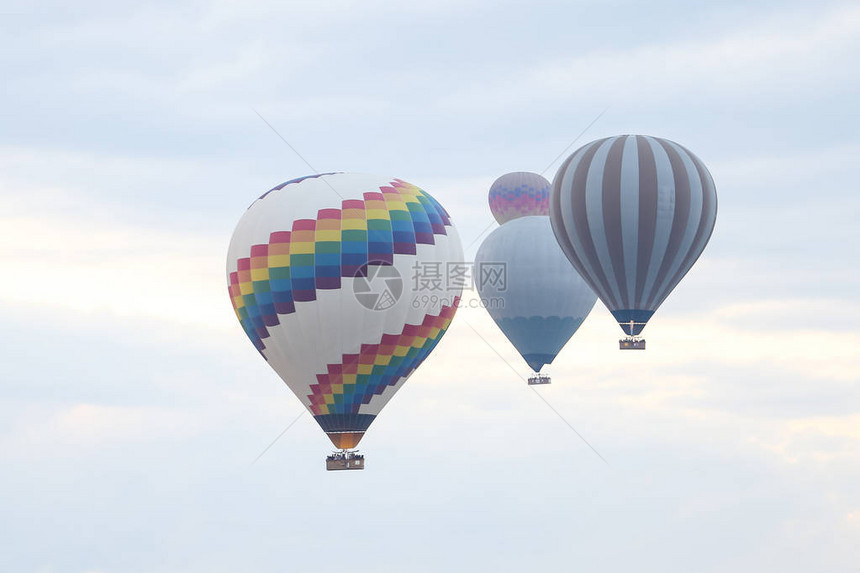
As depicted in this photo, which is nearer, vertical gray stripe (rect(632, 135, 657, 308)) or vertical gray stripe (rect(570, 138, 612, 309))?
vertical gray stripe (rect(632, 135, 657, 308))

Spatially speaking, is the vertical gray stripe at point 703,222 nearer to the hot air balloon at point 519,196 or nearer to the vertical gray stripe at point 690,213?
the vertical gray stripe at point 690,213

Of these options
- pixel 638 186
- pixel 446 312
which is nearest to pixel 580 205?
pixel 638 186

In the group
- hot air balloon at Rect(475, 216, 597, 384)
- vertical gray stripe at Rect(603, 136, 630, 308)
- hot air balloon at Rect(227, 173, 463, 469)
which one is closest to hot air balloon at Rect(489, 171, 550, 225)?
hot air balloon at Rect(475, 216, 597, 384)

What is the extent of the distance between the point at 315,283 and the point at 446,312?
4202 mm

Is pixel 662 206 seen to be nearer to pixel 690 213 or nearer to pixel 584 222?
pixel 690 213

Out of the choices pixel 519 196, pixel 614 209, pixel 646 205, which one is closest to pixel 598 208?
pixel 614 209

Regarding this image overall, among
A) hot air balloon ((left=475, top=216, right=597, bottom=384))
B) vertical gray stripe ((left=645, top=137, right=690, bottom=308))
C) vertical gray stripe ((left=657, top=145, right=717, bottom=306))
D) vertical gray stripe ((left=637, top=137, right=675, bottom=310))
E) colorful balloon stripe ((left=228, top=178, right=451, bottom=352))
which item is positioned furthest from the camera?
hot air balloon ((left=475, top=216, right=597, bottom=384))

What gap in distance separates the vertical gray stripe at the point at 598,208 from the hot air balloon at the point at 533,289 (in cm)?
834

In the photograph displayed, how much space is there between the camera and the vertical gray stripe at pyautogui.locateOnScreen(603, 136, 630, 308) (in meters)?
42.7

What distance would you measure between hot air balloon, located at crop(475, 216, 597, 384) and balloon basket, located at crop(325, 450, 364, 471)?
1397cm

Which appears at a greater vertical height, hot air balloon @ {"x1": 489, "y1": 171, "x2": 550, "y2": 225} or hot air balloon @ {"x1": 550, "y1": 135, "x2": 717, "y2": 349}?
hot air balloon @ {"x1": 489, "y1": 171, "x2": 550, "y2": 225}

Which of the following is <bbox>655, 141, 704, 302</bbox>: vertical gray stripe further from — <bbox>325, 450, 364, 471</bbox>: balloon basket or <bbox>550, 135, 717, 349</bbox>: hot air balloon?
<bbox>325, 450, 364, 471</bbox>: balloon basket

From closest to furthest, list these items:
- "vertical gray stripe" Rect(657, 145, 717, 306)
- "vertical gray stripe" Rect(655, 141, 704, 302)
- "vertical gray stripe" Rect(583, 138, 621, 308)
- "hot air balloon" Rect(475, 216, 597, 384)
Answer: "vertical gray stripe" Rect(655, 141, 704, 302) → "vertical gray stripe" Rect(583, 138, 621, 308) → "vertical gray stripe" Rect(657, 145, 717, 306) → "hot air balloon" Rect(475, 216, 597, 384)

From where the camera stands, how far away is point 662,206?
4247cm
